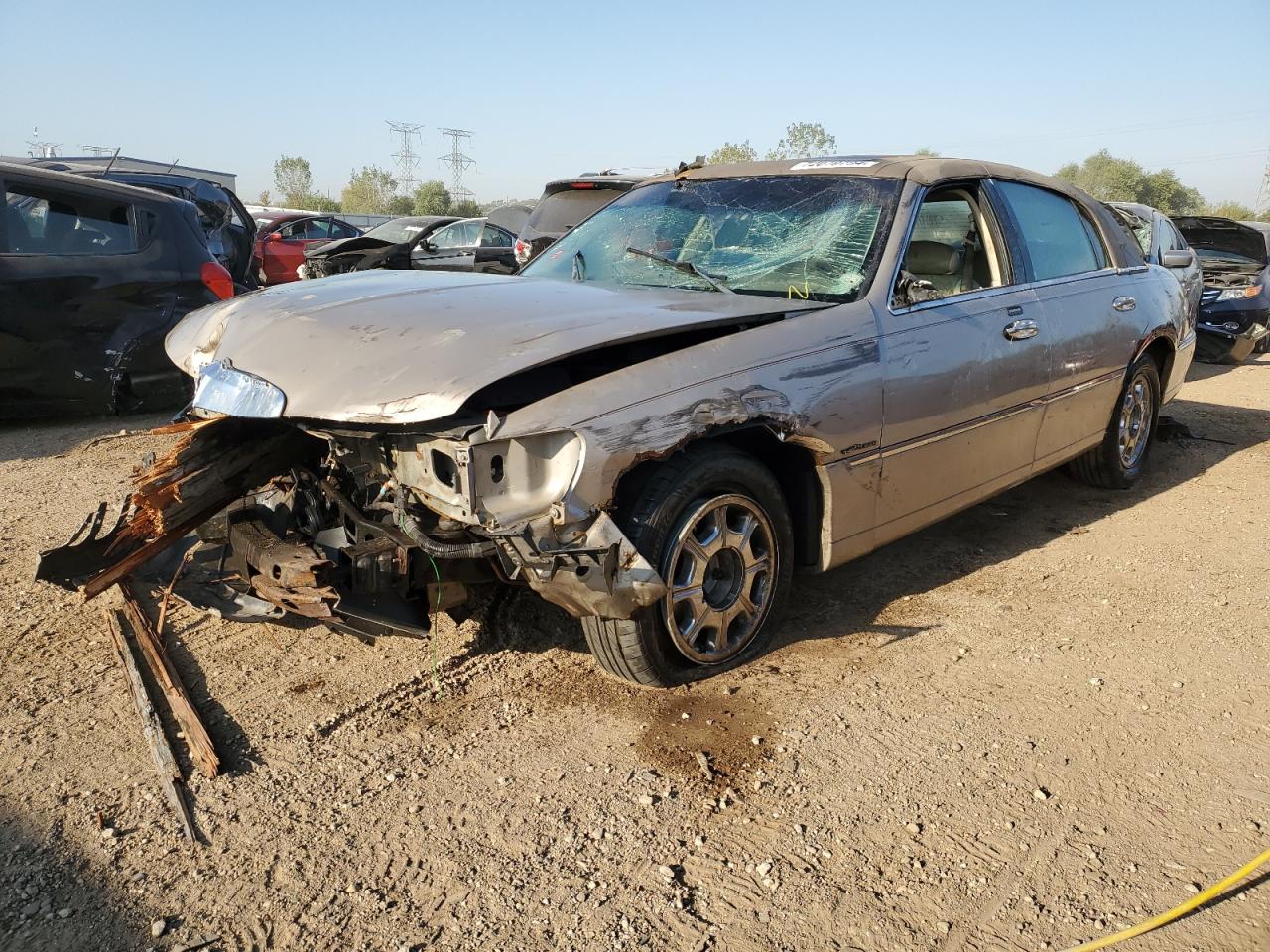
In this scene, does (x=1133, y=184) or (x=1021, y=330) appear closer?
(x=1021, y=330)

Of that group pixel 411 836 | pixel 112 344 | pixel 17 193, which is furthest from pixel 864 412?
pixel 17 193

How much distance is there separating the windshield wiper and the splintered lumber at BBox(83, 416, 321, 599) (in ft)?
5.26

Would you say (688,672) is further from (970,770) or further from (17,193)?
(17,193)

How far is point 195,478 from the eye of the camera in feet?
10.8

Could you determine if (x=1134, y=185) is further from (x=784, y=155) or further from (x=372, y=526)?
(x=372, y=526)

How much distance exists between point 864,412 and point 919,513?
67 centimetres

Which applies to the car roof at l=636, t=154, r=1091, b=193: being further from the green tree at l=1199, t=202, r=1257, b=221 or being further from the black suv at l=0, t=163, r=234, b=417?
the green tree at l=1199, t=202, r=1257, b=221

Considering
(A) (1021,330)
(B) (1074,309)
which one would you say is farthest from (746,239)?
(B) (1074,309)

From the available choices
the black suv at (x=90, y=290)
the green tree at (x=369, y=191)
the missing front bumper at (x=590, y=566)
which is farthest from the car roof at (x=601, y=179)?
the green tree at (x=369, y=191)

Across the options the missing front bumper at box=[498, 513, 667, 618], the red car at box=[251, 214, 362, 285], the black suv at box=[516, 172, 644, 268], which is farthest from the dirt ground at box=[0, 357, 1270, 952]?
the red car at box=[251, 214, 362, 285]

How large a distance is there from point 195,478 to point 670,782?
1.93 m

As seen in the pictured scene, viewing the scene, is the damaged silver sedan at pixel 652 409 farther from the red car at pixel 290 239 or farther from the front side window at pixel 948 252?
the red car at pixel 290 239

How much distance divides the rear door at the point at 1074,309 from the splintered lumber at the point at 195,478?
335 cm

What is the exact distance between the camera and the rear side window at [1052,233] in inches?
177
